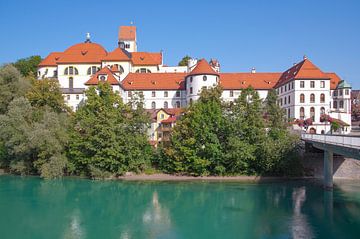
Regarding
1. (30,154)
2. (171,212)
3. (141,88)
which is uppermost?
(141,88)

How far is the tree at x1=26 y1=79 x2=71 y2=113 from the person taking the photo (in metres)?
44.2

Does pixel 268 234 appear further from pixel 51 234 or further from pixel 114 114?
pixel 114 114

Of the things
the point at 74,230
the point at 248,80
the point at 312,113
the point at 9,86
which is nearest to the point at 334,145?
the point at 74,230

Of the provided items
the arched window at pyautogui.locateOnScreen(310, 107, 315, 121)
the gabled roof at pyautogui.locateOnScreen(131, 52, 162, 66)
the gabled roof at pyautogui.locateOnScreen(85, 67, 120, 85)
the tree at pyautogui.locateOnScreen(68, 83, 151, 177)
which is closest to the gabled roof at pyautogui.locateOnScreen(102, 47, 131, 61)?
the gabled roof at pyautogui.locateOnScreen(131, 52, 162, 66)

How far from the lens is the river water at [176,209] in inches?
801

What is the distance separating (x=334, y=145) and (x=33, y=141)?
27.6 meters

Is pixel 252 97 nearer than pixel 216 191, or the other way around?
pixel 216 191

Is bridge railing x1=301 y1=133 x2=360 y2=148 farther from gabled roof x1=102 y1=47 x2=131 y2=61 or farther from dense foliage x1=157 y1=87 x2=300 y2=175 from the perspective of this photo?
gabled roof x1=102 y1=47 x2=131 y2=61

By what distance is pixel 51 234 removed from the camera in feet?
65.8

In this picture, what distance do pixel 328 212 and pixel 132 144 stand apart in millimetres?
20942

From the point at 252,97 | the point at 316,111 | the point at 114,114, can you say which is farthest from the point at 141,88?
the point at 316,111

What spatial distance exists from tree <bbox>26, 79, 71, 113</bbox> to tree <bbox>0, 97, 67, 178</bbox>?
3692 millimetres

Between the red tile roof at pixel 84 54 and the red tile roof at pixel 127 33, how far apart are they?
1625 cm

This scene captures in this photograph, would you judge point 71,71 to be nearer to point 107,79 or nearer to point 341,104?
point 107,79
